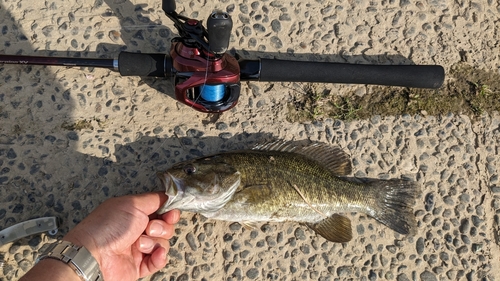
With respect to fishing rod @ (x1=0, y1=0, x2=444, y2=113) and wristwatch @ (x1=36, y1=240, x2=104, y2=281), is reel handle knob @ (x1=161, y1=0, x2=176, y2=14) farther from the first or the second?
wristwatch @ (x1=36, y1=240, x2=104, y2=281)

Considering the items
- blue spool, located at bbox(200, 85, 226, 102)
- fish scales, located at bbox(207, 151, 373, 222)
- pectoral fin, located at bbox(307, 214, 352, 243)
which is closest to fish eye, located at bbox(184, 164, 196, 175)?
fish scales, located at bbox(207, 151, 373, 222)

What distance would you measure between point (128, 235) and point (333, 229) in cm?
158

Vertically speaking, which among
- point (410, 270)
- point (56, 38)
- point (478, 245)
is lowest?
point (410, 270)

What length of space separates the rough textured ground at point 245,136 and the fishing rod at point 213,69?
1.10 feet

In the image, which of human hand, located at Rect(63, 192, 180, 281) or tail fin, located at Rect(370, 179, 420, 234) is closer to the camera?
human hand, located at Rect(63, 192, 180, 281)

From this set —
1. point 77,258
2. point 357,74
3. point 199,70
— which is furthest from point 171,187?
point 357,74

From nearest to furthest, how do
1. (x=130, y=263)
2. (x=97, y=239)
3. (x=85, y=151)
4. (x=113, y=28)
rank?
(x=97, y=239), (x=130, y=263), (x=85, y=151), (x=113, y=28)

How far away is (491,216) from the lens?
361 cm

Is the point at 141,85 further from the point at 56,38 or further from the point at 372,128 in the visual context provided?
the point at 372,128

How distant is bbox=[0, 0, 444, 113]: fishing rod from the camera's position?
285cm

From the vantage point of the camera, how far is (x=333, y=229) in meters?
3.30

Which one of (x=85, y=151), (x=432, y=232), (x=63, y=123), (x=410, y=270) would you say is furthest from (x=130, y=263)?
(x=432, y=232)

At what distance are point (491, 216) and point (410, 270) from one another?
887mm

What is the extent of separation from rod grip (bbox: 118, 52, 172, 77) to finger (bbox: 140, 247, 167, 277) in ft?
4.44
